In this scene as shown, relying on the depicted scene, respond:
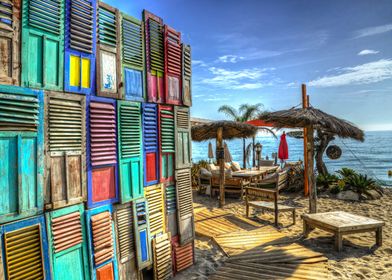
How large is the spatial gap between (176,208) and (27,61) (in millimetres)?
3349

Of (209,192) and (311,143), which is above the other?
(311,143)

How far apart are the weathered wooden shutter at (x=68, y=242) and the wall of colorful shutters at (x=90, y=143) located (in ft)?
0.04

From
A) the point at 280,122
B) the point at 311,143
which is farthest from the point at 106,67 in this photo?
the point at 311,143

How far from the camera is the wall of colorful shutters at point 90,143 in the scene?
9.02 feet

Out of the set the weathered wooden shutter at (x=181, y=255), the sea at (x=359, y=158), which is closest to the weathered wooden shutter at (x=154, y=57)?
the weathered wooden shutter at (x=181, y=255)

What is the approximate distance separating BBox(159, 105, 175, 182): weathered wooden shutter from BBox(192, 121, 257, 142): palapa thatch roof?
526 centimetres

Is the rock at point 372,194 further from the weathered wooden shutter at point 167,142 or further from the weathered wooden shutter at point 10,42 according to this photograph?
the weathered wooden shutter at point 10,42

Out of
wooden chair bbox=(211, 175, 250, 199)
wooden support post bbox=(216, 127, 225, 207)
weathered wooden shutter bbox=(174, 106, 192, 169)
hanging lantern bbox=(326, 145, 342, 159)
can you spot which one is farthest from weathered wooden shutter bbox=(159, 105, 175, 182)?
hanging lantern bbox=(326, 145, 342, 159)

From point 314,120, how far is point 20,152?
22.5 feet

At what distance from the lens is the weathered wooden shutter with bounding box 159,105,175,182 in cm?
472

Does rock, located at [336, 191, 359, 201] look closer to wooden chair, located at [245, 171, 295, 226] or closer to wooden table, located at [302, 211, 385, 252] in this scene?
wooden chair, located at [245, 171, 295, 226]

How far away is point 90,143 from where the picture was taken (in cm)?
352

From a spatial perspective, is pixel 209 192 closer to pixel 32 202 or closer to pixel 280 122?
pixel 280 122

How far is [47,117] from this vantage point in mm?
3018
